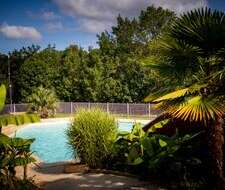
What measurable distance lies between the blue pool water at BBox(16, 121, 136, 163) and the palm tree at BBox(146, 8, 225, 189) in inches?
454

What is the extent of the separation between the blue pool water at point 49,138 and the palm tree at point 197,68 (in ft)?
37.8

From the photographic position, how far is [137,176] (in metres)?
9.22

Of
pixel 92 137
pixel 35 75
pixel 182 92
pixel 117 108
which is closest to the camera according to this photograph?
pixel 182 92

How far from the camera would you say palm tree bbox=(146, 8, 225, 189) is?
20.3 feet

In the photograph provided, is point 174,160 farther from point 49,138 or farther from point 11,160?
point 49,138

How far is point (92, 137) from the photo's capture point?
A: 1020 centimetres

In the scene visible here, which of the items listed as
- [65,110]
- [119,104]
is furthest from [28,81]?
[119,104]

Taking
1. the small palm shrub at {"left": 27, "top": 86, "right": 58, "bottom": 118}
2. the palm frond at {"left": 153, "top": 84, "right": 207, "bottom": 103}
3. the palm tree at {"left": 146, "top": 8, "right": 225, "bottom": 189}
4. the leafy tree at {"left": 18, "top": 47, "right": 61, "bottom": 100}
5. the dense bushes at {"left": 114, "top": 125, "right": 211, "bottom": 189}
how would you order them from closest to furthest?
the palm frond at {"left": 153, "top": 84, "right": 207, "bottom": 103} < the palm tree at {"left": 146, "top": 8, "right": 225, "bottom": 189} < the dense bushes at {"left": 114, "top": 125, "right": 211, "bottom": 189} < the small palm shrub at {"left": 27, "top": 86, "right": 58, "bottom": 118} < the leafy tree at {"left": 18, "top": 47, "right": 61, "bottom": 100}

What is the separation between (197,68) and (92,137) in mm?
4304

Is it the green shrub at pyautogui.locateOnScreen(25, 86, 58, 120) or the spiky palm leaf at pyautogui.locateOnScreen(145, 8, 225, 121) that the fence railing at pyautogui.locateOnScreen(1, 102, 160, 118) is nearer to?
the green shrub at pyautogui.locateOnScreen(25, 86, 58, 120)

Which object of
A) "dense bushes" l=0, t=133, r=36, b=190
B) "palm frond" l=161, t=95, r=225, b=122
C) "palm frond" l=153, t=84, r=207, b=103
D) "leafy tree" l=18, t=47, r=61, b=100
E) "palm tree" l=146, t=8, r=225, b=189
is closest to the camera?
"palm frond" l=161, t=95, r=225, b=122

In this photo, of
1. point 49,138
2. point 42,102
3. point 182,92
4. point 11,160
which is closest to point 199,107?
point 182,92

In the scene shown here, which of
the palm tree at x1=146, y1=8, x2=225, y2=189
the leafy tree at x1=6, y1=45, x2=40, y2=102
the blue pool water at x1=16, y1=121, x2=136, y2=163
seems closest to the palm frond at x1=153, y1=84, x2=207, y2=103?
the palm tree at x1=146, y1=8, x2=225, y2=189

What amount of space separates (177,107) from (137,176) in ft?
11.6
